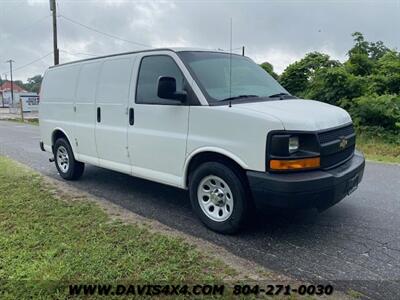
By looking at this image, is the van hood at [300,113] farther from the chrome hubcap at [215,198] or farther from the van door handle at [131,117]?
the van door handle at [131,117]

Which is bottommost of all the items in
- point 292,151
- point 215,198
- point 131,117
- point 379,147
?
point 379,147

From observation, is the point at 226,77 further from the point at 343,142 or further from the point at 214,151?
the point at 343,142

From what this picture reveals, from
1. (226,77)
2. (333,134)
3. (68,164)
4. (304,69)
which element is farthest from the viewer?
(304,69)

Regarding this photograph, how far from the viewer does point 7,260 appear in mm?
3428

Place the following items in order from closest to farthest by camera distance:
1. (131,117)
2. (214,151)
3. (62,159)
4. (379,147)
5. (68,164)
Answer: (214,151) < (131,117) < (68,164) < (62,159) < (379,147)

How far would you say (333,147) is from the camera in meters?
3.78

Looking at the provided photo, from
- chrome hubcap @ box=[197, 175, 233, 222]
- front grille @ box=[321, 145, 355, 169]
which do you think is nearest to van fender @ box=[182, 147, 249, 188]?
chrome hubcap @ box=[197, 175, 233, 222]

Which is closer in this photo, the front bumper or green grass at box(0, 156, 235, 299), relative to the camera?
green grass at box(0, 156, 235, 299)

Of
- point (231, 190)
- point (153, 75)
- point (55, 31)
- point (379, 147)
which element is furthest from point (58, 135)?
point (55, 31)

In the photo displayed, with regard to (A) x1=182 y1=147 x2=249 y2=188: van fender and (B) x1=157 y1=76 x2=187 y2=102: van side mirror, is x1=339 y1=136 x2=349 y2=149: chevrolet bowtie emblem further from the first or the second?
(B) x1=157 y1=76 x2=187 y2=102: van side mirror

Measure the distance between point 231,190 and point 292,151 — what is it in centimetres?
78

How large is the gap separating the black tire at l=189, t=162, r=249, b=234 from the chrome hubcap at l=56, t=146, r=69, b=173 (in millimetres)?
3255

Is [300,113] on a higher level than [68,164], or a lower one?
higher

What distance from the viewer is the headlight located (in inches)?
137
